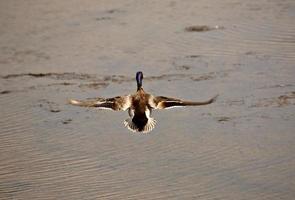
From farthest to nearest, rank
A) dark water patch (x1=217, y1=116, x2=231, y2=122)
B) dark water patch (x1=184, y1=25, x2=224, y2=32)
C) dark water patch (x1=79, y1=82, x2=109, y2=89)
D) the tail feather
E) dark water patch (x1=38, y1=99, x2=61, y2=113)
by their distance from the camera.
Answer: dark water patch (x1=184, y1=25, x2=224, y2=32), dark water patch (x1=79, y1=82, x2=109, y2=89), dark water patch (x1=38, y1=99, x2=61, y2=113), dark water patch (x1=217, y1=116, x2=231, y2=122), the tail feather

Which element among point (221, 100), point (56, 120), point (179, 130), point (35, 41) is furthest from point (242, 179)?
point (35, 41)

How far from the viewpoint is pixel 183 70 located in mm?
12484

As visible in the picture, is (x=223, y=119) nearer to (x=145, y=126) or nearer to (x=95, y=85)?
(x=95, y=85)

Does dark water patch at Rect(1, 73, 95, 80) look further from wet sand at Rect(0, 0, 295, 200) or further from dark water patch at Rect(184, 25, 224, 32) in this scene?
dark water patch at Rect(184, 25, 224, 32)

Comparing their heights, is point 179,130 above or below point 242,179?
above

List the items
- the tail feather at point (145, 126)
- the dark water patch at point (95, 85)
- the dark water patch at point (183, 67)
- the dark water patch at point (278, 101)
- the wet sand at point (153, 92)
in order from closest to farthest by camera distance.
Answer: the tail feather at point (145, 126) < the wet sand at point (153, 92) < the dark water patch at point (278, 101) < the dark water patch at point (95, 85) < the dark water patch at point (183, 67)

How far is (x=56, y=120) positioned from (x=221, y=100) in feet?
8.16

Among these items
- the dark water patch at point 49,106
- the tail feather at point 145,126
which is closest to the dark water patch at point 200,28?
the dark water patch at point 49,106

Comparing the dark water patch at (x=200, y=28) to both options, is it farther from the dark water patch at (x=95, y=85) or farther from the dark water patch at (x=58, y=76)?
the dark water patch at (x=95, y=85)

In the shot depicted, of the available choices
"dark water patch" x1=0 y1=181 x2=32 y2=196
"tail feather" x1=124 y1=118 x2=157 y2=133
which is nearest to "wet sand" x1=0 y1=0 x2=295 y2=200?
"dark water patch" x1=0 y1=181 x2=32 y2=196

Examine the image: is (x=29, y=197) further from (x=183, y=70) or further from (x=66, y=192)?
(x=183, y=70)

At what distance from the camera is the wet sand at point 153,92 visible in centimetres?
929

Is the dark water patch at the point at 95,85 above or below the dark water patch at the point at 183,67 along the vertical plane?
below

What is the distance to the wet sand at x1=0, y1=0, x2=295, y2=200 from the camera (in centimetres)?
929
